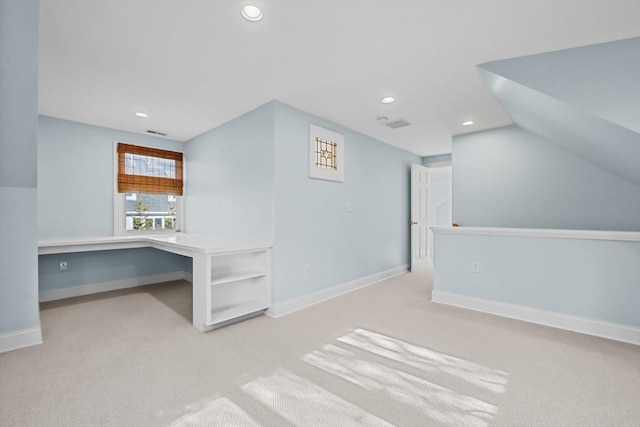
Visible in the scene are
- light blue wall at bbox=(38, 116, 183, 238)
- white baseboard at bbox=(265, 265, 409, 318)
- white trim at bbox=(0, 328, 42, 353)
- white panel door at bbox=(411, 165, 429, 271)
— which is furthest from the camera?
white panel door at bbox=(411, 165, 429, 271)

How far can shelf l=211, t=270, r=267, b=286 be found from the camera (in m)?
2.73

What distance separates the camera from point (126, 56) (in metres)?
2.25

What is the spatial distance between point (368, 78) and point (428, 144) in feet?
9.15

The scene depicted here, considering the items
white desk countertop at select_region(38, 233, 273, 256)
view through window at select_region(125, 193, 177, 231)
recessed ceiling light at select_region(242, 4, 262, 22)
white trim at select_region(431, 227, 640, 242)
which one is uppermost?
recessed ceiling light at select_region(242, 4, 262, 22)

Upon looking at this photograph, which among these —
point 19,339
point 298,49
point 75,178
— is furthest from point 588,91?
point 75,178

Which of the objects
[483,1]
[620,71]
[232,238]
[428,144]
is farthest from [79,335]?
[428,144]

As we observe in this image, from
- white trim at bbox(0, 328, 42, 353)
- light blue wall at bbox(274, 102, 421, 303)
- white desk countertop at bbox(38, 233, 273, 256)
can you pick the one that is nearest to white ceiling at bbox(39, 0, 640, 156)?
light blue wall at bbox(274, 102, 421, 303)

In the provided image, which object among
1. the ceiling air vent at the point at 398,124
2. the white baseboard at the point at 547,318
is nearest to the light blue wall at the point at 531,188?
the ceiling air vent at the point at 398,124

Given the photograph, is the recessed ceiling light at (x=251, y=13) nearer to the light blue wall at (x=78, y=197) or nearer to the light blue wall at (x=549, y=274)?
the light blue wall at (x=549, y=274)

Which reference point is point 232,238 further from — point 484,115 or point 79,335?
point 484,115

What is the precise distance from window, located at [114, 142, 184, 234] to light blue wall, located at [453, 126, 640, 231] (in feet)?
15.0

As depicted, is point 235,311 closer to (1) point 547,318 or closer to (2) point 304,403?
(2) point 304,403

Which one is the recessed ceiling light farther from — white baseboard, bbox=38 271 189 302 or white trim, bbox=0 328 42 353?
white baseboard, bbox=38 271 189 302

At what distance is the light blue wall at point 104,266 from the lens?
363 cm
